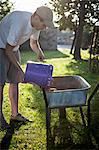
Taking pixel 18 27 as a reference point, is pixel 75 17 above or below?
below

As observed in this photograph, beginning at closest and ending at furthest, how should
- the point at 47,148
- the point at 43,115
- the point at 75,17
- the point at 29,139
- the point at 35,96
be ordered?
the point at 47,148
the point at 29,139
the point at 43,115
the point at 35,96
the point at 75,17

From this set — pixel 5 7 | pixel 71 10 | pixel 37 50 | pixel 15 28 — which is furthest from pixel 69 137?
pixel 5 7

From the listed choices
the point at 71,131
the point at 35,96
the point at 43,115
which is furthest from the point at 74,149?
the point at 35,96

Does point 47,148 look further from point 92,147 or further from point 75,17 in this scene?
point 75,17

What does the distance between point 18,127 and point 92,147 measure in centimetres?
116

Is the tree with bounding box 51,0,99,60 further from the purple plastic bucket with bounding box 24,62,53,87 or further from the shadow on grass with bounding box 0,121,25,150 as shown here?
the purple plastic bucket with bounding box 24,62,53,87

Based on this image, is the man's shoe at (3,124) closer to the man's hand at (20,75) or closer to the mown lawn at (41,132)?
the mown lawn at (41,132)

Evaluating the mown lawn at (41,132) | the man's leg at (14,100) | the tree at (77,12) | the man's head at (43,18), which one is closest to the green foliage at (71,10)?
the tree at (77,12)

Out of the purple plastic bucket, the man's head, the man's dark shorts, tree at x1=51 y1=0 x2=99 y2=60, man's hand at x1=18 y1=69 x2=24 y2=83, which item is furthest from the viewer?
tree at x1=51 y1=0 x2=99 y2=60

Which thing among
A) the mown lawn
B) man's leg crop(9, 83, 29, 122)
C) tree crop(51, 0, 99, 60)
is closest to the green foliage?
tree crop(51, 0, 99, 60)

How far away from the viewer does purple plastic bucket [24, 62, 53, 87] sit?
4062 millimetres

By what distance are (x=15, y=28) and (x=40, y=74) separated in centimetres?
64

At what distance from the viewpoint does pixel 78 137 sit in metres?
4.38

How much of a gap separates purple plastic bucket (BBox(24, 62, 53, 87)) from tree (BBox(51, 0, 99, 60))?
1260 centimetres
